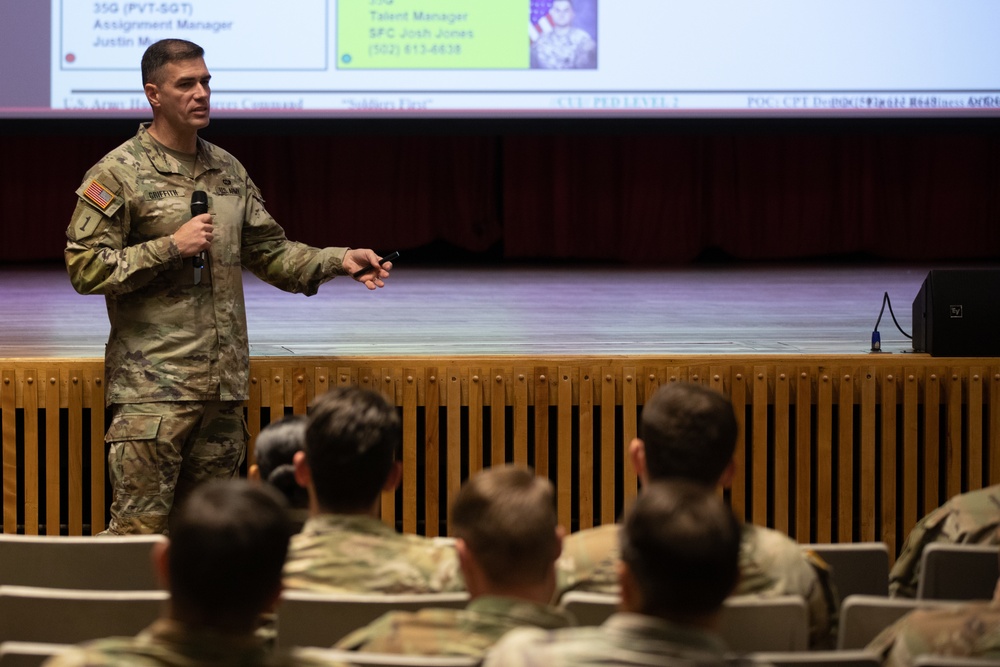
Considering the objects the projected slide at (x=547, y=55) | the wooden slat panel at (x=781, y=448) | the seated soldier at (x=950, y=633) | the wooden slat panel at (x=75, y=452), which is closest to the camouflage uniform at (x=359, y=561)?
the seated soldier at (x=950, y=633)

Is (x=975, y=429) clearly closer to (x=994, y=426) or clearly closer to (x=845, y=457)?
(x=994, y=426)

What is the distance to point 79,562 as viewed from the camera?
6.81 feet

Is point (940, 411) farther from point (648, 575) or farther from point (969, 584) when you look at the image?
point (648, 575)

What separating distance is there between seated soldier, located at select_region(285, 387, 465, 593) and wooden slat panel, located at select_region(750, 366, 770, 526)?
1.81m

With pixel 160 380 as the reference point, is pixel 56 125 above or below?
above

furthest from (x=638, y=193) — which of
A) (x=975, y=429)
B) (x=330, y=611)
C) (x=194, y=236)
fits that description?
(x=330, y=611)

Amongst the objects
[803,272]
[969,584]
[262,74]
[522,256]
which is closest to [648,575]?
[969,584]

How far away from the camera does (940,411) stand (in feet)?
12.2

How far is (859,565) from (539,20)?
4.33 m

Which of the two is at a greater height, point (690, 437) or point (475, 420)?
point (690, 437)

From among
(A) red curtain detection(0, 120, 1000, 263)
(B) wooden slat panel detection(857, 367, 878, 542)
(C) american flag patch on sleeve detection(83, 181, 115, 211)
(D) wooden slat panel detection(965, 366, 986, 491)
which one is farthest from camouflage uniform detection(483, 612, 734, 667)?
(A) red curtain detection(0, 120, 1000, 263)

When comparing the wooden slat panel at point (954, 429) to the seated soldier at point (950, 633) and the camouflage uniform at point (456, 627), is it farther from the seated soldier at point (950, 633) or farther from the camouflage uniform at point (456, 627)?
the camouflage uniform at point (456, 627)

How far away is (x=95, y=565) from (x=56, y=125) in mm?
4438

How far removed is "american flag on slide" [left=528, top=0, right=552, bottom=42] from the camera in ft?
19.5
